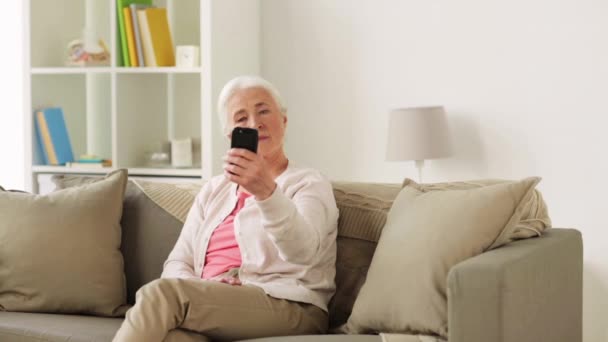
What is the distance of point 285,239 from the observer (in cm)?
239

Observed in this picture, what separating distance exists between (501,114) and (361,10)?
Result: 2.90ft

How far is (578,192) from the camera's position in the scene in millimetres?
4168

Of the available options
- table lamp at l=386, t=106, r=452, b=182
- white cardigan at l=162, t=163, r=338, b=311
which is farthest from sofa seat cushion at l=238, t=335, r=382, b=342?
table lamp at l=386, t=106, r=452, b=182

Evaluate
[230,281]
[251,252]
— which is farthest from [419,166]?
[230,281]

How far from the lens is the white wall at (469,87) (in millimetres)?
4152

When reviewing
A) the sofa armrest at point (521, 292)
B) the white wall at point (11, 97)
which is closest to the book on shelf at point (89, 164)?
the white wall at point (11, 97)

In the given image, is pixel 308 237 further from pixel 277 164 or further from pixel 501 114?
pixel 501 114

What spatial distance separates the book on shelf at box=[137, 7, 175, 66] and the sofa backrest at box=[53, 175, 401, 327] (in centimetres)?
152

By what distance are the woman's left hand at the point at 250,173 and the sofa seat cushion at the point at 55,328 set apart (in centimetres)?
58

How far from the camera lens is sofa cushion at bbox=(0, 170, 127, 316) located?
113 inches

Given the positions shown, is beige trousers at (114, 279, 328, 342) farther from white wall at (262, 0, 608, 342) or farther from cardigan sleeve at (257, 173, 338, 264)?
white wall at (262, 0, 608, 342)

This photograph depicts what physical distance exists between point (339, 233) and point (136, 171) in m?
2.09

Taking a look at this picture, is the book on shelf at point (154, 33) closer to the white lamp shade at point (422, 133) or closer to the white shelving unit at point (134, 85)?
the white shelving unit at point (134, 85)

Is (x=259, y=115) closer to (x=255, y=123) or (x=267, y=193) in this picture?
(x=255, y=123)
